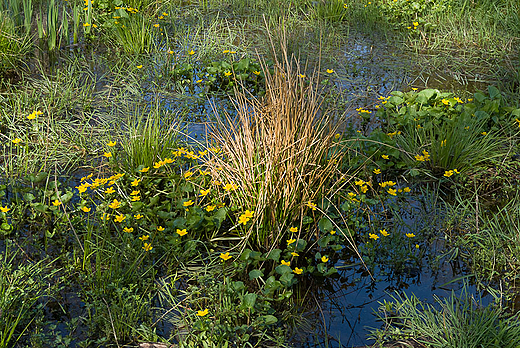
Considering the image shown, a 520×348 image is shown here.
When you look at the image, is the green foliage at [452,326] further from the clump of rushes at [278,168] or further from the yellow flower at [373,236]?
the clump of rushes at [278,168]

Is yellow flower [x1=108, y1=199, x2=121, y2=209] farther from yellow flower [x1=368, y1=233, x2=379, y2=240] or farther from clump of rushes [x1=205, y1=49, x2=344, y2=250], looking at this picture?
yellow flower [x1=368, y1=233, x2=379, y2=240]

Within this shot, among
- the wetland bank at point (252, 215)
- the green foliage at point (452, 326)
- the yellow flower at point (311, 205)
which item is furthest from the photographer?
the yellow flower at point (311, 205)

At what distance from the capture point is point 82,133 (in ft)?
13.6

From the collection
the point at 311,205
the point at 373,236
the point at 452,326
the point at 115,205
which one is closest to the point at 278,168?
the point at 311,205

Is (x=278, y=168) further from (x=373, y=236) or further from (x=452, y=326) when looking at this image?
(x=452, y=326)

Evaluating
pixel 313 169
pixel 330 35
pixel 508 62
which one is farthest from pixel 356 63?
pixel 313 169

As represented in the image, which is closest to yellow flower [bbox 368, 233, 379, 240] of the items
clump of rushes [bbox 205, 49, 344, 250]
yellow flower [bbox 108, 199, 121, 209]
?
clump of rushes [bbox 205, 49, 344, 250]

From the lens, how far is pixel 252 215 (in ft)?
9.81

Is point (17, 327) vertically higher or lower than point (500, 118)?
lower

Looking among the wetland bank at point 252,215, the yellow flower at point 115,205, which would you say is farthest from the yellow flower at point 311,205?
the yellow flower at point 115,205

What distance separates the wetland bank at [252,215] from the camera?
260 cm

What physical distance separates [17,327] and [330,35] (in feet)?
15.1

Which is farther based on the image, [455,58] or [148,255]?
[455,58]

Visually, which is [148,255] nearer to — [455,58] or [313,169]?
[313,169]
